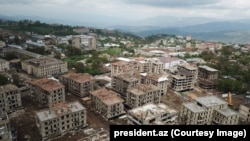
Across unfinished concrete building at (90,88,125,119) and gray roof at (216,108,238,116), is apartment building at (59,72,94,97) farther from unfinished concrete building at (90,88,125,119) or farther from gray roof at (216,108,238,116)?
gray roof at (216,108,238,116)

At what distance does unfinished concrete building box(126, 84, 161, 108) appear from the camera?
115ft

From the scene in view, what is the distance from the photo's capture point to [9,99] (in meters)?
32.8

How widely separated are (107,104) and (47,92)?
976 cm

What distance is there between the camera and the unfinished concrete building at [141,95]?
3497 centimetres

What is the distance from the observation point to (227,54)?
75625 mm

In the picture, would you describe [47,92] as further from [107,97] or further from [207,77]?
[207,77]

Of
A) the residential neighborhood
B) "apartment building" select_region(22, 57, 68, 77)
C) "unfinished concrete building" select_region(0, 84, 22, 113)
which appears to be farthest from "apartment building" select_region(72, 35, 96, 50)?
"unfinished concrete building" select_region(0, 84, 22, 113)

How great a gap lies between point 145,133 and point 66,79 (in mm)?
29000

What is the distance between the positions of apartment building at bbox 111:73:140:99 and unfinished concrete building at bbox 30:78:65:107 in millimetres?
10196

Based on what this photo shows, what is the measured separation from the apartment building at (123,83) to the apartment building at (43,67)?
16936 mm

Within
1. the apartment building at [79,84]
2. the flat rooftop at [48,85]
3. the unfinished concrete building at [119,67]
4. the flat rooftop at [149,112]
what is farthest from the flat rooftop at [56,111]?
the unfinished concrete building at [119,67]

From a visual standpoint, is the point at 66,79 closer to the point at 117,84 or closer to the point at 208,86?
the point at 117,84

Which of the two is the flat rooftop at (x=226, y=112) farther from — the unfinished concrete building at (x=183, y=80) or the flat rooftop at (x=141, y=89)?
the unfinished concrete building at (x=183, y=80)

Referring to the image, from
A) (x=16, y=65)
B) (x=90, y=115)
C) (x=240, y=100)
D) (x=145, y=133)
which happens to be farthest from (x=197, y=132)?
(x=16, y=65)
